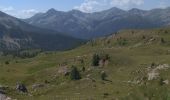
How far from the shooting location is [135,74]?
133500 millimetres

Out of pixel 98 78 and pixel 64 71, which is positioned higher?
pixel 64 71

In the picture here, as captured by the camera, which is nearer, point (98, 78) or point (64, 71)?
point (98, 78)

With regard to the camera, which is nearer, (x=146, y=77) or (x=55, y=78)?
(x=146, y=77)

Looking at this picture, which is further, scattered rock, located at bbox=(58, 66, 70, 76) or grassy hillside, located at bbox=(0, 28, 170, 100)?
scattered rock, located at bbox=(58, 66, 70, 76)

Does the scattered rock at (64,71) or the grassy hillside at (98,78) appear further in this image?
the scattered rock at (64,71)

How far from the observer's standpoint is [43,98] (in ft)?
221

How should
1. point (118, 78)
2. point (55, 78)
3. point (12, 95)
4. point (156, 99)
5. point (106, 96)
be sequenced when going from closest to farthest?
point (156, 99)
point (12, 95)
point (106, 96)
point (118, 78)
point (55, 78)

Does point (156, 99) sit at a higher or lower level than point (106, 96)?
higher

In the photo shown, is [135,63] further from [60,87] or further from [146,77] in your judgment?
[60,87]

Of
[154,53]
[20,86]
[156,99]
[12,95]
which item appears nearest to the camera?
[156,99]

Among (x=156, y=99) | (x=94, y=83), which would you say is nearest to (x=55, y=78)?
(x=94, y=83)

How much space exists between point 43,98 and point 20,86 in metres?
16.5

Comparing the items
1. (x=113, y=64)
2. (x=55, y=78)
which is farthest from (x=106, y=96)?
(x=113, y=64)

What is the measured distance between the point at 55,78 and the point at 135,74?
31891 millimetres
